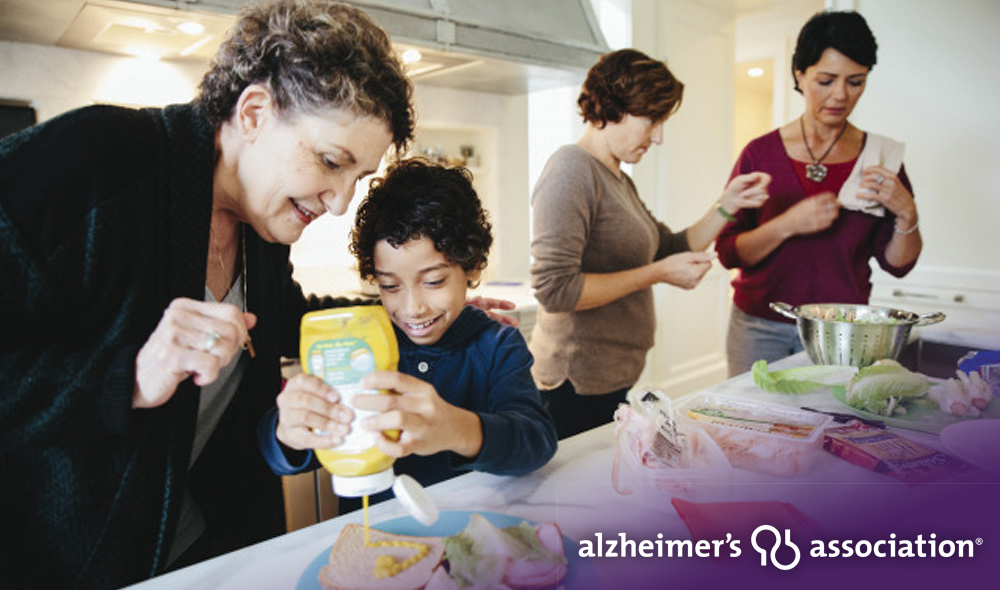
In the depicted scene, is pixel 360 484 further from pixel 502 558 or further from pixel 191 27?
pixel 191 27

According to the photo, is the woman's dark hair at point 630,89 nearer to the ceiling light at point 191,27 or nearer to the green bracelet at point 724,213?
the green bracelet at point 724,213

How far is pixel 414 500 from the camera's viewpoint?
2.22 feet

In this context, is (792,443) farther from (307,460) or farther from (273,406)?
(273,406)

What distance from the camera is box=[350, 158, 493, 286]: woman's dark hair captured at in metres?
1.05

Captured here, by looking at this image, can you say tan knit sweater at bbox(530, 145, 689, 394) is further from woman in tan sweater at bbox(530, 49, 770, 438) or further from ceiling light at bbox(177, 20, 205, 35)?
ceiling light at bbox(177, 20, 205, 35)

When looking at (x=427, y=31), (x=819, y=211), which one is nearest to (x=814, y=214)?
(x=819, y=211)

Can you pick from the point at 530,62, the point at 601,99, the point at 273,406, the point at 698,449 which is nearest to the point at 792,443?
the point at 698,449

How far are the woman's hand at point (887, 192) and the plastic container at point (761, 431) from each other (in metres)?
0.89

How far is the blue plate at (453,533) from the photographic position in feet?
2.24

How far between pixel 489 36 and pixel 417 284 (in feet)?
4.94

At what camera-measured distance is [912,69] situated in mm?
2984

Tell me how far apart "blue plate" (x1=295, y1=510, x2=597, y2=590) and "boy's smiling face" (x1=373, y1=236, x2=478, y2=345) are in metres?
0.34

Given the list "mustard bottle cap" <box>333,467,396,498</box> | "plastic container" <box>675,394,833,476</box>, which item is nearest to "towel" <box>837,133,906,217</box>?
"plastic container" <box>675,394,833,476</box>

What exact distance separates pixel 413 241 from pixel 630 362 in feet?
3.09
